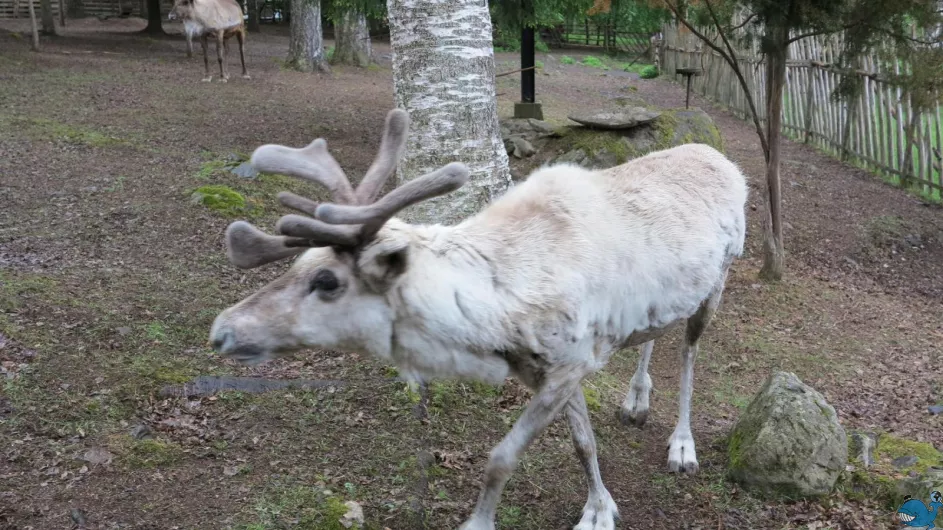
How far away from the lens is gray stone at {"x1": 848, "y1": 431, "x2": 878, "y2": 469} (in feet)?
14.4

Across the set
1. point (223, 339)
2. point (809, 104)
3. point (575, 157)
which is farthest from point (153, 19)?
point (223, 339)

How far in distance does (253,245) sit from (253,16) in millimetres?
29766

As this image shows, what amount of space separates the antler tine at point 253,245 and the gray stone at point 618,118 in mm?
6865

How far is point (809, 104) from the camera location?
47.5 feet

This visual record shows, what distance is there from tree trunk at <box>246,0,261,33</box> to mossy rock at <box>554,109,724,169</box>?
Answer: 2229 cm

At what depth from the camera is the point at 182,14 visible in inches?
619

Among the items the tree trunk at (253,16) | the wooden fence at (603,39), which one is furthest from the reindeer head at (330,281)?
the wooden fence at (603,39)

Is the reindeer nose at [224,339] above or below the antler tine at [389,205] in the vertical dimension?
below

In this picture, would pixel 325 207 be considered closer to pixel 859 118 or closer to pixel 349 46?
pixel 859 118

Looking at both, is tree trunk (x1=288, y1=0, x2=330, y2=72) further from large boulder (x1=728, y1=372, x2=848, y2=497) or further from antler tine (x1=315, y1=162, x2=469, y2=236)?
antler tine (x1=315, y1=162, x2=469, y2=236)

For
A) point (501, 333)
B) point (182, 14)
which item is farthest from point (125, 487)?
point (182, 14)

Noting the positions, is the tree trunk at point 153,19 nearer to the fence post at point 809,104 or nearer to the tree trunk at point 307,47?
the tree trunk at point 307,47

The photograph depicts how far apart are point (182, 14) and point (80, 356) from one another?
43.1 feet

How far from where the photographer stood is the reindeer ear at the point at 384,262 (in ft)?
8.95
